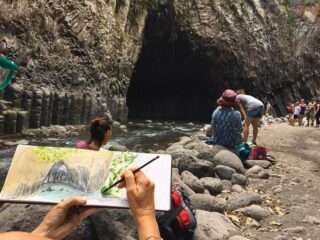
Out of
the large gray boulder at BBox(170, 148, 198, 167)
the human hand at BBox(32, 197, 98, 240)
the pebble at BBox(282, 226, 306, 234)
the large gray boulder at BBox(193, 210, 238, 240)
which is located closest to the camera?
the human hand at BBox(32, 197, 98, 240)

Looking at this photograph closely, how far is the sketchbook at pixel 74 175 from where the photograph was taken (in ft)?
9.29

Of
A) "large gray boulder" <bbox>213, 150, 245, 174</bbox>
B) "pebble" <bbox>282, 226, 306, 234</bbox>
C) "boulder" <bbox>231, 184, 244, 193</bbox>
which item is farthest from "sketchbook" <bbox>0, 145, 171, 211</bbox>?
"large gray boulder" <bbox>213, 150, 245, 174</bbox>

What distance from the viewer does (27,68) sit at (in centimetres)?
1942

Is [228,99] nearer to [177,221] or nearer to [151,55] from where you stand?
[177,221]

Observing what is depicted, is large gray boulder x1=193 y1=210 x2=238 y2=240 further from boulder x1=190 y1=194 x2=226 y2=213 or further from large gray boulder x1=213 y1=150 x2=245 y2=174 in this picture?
large gray boulder x1=213 y1=150 x2=245 y2=174

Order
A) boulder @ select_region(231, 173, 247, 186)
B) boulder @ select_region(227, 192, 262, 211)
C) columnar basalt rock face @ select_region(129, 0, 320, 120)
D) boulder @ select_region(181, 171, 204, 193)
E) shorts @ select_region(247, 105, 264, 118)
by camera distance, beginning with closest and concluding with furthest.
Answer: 1. boulder @ select_region(227, 192, 262, 211)
2. boulder @ select_region(181, 171, 204, 193)
3. boulder @ select_region(231, 173, 247, 186)
4. shorts @ select_region(247, 105, 264, 118)
5. columnar basalt rock face @ select_region(129, 0, 320, 120)

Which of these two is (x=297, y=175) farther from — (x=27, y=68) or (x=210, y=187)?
(x=27, y=68)

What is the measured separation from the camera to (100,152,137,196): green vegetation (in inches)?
115

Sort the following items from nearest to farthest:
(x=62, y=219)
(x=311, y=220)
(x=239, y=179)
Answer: (x=62, y=219)
(x=311, y=220)
(x=239, y=179)

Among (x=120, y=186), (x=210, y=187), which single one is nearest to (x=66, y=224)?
(x=120, y=186)

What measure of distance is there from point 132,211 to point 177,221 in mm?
2922

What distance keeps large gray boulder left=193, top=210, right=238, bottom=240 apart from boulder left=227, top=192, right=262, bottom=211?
2.81 feet

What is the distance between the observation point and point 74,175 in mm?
3047

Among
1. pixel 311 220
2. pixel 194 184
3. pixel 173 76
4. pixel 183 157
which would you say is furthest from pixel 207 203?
pixel 173 76
